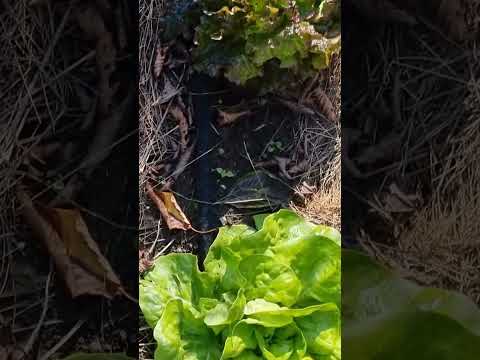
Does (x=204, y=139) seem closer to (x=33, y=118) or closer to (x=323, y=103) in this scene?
(x=323, y=103)

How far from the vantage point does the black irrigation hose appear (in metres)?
2.40

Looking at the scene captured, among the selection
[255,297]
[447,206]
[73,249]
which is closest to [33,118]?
[73,249]

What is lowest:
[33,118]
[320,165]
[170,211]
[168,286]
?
[168,286]

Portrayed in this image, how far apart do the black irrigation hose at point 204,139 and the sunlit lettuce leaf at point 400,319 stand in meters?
1.51

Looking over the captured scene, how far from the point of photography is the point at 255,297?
7.11 ft

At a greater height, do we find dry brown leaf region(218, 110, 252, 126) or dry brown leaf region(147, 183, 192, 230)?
dry brown leaf region(218, 110, 252, 126)

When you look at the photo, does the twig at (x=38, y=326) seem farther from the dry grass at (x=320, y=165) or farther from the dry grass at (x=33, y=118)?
the dry grass at (x=320, y=165)

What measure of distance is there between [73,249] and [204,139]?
149cm

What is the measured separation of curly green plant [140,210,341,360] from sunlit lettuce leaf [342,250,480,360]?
116 cm

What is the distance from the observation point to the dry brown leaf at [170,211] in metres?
2.42

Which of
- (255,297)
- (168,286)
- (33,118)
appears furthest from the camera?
(168,286)

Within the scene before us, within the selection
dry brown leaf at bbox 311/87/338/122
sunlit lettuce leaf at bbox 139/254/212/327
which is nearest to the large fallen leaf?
sunlit lettuce leaf at bbox 139/254/212/327

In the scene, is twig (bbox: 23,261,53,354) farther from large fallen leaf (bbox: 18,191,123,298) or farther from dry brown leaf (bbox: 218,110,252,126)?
dry brown leaf (bbox: 218,110,252,126)

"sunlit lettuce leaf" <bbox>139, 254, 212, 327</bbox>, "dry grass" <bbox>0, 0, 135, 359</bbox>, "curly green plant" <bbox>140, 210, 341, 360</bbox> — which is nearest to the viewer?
"dry grass" <bbox>0, 0, 135, 359</bbox>
